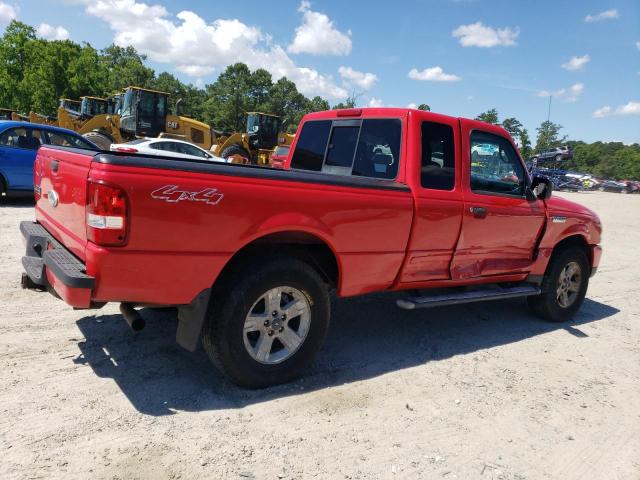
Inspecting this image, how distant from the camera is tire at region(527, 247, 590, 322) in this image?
5559 millimetres

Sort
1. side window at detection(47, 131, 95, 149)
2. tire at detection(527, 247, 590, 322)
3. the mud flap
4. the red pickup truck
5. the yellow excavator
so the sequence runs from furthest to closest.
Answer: the yellow excavator → side window at detection(47, 131, 95, 149) → tire at detection(527, 247, 590, 322) → the mud flap → the red pickup truck

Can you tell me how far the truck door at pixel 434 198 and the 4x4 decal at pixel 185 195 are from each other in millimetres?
1792

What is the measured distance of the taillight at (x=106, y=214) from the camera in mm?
2643

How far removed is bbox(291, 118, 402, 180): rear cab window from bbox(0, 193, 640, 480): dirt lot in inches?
64.4

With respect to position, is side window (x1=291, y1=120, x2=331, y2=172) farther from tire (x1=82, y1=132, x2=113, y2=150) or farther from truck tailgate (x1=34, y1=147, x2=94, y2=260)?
tire (x1=82, y1=132, x2=113, y2=150)

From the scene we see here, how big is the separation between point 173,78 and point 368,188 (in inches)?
3617

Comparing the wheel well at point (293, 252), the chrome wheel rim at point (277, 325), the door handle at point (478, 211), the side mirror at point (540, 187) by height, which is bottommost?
the chrome wheel rim at point (277, 325)

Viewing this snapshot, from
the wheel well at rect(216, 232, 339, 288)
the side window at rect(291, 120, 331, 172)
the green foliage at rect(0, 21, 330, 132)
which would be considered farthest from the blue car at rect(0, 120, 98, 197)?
the green foliage at rect(0, 21, 330, 132)

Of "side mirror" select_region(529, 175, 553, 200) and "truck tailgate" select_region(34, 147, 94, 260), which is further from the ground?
"side mirror" select_region(529, 175, 553, 200)

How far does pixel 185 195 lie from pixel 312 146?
2.54 m

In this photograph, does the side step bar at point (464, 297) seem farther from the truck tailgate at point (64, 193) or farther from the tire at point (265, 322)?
the truck tailgate at point (64, 193)

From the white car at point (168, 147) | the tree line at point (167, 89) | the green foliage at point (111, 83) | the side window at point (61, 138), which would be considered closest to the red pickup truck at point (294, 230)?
the side window at point (61, 138)

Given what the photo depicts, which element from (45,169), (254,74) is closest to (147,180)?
(45,169)

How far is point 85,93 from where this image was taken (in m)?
52.5
